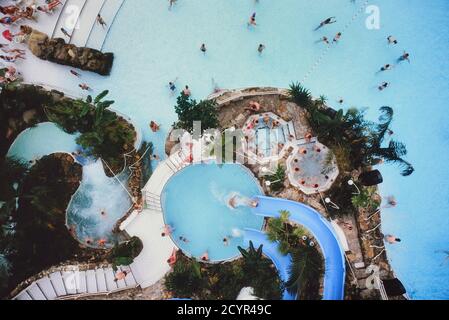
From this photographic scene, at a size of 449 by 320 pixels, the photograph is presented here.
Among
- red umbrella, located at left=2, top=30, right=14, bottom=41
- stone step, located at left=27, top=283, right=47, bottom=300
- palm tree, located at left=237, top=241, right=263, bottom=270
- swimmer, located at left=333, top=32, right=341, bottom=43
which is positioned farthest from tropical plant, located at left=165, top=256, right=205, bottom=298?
red umbrella, located at left=2, top=30, right=14, bottom=41

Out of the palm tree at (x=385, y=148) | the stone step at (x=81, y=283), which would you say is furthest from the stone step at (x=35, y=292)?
the palm tree at (x=385, y=148)

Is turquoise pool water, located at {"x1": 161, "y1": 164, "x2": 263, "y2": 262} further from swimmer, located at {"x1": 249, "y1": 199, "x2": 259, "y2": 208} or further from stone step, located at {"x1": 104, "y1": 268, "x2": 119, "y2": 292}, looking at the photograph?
stone step, located at {"x1": 104, "y1": 268, "x2": 119, "y2": 292}

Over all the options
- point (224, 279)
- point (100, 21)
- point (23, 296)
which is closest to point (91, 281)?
point (23, 296)

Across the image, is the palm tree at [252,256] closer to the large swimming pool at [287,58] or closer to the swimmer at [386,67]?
the large swimming pool at [287,58]

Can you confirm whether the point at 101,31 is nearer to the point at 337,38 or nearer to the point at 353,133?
the point at 337,38

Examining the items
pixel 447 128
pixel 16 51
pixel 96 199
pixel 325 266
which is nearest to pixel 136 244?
pixel 96 199
